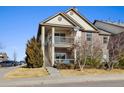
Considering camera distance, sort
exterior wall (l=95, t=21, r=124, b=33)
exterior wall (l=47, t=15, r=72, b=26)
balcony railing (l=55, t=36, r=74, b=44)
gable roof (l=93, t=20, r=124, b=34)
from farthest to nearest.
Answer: exterior wall (l=95, t=21, r=124, b=33) → gable roof (l=93, t=20, r=124, b=34) → balcony railing (l=55, t=36, r=74, b=44) → exterior wall (l=47, t=15, r=72, b=26)

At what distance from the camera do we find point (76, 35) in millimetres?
36562

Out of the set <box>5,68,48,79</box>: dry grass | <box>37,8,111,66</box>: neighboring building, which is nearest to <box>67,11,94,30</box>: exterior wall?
<box>37,8,111,66</box>: neighboring building

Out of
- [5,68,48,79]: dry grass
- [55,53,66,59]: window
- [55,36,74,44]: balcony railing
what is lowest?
[5,68,48,79]: dry grass

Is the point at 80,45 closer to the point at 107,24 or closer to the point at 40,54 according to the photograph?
the point at 40,54

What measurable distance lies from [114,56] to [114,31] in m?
14.3

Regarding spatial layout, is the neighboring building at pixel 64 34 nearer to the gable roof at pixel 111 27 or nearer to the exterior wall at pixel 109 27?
the gable roof at pixel 111 27

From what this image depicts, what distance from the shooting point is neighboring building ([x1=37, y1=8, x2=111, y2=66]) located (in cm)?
3421

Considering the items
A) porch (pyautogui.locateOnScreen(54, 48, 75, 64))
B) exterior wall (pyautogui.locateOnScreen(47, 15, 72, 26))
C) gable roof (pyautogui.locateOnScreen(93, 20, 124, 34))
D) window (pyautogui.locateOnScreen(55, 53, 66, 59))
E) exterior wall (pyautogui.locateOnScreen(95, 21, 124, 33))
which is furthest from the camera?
exterior wall (pyautogui.locateOnScreen(95, 21, 124, 33))

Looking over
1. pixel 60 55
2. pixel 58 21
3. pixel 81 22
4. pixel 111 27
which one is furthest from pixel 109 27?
pixel 58 21

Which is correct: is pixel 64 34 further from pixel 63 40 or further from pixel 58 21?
pixel 58 21

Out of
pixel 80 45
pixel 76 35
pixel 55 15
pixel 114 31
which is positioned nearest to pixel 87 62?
pixel 80 45

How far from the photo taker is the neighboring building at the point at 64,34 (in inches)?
1347

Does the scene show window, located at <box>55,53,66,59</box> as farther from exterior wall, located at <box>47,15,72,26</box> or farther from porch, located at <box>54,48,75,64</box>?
exterior wall, located at <box>47,15,72,26</box>

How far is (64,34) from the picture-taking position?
3775cm
